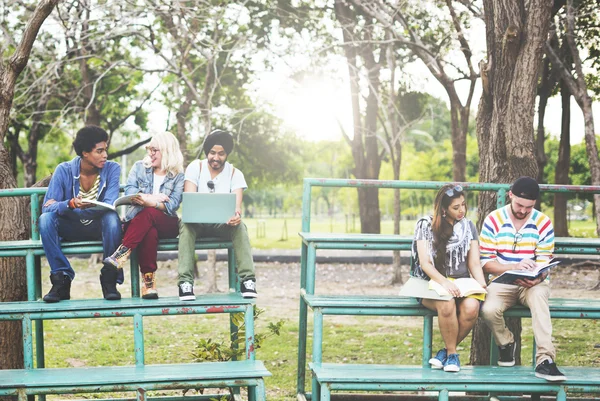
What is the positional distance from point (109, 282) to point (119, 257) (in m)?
0.21

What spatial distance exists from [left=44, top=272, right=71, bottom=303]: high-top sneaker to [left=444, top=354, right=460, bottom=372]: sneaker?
8.84 feet

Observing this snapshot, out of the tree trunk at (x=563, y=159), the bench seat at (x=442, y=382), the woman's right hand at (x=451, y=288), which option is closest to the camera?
the bench seat at (x=442, y=382)

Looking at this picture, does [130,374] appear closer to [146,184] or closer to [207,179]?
[146,184]

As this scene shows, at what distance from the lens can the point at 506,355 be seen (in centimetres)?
517

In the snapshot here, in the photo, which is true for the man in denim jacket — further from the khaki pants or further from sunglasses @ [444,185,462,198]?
the khaki pants

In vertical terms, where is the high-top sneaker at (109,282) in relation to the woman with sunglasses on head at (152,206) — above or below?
below

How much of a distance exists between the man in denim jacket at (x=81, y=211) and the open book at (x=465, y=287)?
227 cm

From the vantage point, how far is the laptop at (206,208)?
5.19 metres

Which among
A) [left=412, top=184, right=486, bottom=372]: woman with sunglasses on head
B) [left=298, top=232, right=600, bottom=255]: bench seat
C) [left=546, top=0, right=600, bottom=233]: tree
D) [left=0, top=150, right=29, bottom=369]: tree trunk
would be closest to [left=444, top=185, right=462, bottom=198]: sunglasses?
[left=412, top=184, right=486, bottom=372]: woman with sunglasses on head

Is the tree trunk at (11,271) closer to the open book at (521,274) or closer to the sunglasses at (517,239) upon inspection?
the open book at (521,274)

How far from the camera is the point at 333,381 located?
183 inches

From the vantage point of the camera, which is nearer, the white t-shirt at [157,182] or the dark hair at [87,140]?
the dark hair at [87,140]

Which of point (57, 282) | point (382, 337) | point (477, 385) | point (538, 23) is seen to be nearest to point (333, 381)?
point (477, 385)

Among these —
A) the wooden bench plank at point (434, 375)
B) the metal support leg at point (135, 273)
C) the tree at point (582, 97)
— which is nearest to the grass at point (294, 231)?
the tree at point (582, 97)
